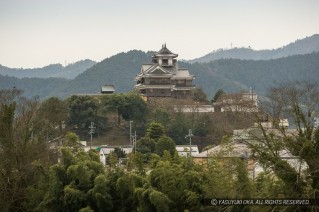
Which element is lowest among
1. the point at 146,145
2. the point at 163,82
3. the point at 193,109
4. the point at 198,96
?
the point at 146,145

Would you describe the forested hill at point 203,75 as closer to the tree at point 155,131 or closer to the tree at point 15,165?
the tree at point 155,131

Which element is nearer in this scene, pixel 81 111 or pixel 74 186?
pixel 74 186

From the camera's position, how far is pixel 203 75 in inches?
4555

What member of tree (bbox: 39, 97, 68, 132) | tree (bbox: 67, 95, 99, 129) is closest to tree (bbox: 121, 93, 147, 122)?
tree (bbox: 67, 95, 99, 129)

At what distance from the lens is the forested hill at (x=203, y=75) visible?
112 metres

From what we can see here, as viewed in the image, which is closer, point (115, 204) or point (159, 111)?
point (115, 204)

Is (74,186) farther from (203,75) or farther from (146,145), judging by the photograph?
(203,75)

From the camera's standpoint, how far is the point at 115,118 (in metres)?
42.6

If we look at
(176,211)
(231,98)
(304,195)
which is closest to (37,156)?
(176,211)

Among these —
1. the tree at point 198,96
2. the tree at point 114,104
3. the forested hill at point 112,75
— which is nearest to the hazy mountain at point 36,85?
the forested hill at point 112,75

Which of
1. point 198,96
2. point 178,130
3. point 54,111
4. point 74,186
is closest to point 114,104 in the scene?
point 178,130

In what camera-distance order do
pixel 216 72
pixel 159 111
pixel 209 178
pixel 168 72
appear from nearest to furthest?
pixel 209 178 → pixel 159 111 → pixel 168 72 → pixel 216 72

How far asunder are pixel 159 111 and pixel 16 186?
21384mm

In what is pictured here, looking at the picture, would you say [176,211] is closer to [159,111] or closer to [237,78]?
[159,111]
